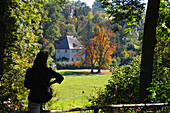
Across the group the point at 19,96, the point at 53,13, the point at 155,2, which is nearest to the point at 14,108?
the point at 19,96

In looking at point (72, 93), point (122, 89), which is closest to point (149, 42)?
point (122, 89)

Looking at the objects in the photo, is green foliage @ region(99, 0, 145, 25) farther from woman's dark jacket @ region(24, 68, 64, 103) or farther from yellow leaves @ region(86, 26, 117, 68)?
yellow leaves @ region(86, 26, 117, 68)

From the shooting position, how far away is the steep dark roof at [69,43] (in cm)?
8312

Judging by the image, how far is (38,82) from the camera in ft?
13.6

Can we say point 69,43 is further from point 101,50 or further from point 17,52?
point 17,52

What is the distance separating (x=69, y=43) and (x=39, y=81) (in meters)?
79.3

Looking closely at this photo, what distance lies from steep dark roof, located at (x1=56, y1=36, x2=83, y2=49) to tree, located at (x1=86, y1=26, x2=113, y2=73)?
2745cm

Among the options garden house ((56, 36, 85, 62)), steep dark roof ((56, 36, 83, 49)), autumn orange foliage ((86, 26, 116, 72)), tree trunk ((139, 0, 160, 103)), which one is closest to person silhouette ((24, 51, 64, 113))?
tree trunk ((139, 0, 160, 103))

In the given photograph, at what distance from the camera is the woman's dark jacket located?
13.6 feet

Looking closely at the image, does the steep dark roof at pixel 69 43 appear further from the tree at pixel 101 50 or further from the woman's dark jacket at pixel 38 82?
the woman's dark jacket at pixel 38 82

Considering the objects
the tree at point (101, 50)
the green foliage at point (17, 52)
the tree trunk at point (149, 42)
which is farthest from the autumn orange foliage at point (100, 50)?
the tree trunk at point (149, 42)

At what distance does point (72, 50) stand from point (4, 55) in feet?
249

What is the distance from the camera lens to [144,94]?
9062 millimetres

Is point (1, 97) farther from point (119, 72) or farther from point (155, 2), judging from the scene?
point (155, 2)
